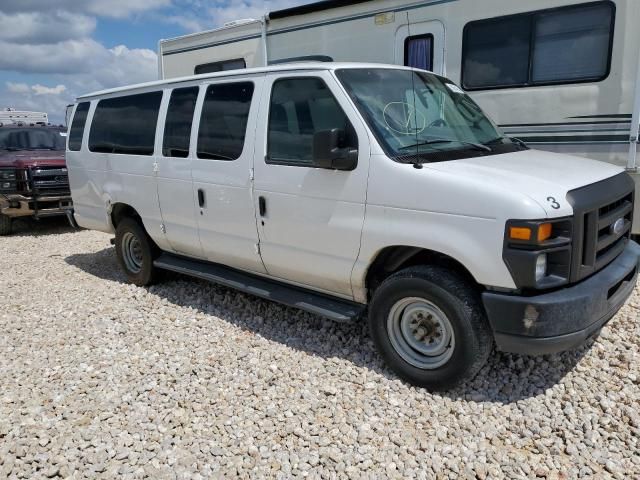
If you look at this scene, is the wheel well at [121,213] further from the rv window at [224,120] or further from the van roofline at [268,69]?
the rv window at [224,120]

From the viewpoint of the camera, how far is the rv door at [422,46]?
21.2 feet

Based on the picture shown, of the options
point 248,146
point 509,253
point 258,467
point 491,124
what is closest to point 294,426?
point 258,467

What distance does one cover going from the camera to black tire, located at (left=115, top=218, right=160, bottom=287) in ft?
19.3

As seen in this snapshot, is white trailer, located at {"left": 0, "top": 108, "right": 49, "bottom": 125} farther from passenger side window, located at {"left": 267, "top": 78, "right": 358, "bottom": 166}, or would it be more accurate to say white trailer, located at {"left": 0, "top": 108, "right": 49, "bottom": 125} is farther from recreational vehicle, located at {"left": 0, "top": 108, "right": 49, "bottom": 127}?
passenger side window, located at {"left": 267, "top": 78, "right": 358, "bottom": 166}

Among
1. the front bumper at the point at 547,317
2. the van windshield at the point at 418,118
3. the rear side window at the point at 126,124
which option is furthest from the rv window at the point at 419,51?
the front bumper at the point at 547,317

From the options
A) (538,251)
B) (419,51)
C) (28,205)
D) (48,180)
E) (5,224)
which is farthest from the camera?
(5,224)

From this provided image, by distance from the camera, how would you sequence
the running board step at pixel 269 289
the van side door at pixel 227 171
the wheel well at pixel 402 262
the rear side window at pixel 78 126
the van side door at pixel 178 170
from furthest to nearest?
the rear side window at pixel 78 126
the van side door at pixel 178 170
the van side door at pixel 227 171
the running board step at pixel 269 289
the wheel well at pixel 402 262

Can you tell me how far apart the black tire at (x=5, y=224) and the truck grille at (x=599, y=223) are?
387 inches

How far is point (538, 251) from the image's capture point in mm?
3023

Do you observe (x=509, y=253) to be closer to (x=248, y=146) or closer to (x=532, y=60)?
(x=248, y=146)

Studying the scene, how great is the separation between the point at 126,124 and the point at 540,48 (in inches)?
174

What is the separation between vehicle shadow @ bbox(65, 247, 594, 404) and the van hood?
1261 mm

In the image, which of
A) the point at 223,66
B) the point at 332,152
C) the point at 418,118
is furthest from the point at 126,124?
the point at 418,118

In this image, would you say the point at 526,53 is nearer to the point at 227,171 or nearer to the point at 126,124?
the point at 227,171
